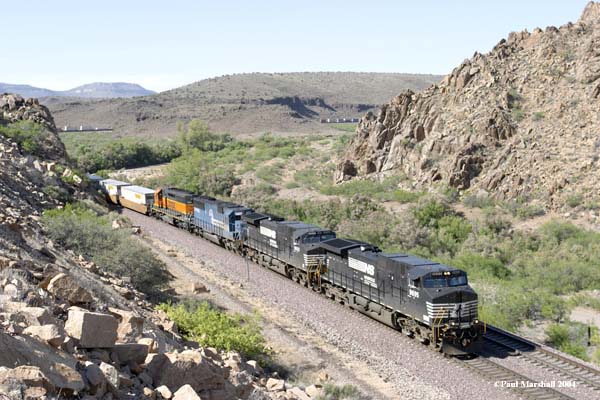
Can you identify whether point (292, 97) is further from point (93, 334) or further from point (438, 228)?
point (93, 334)

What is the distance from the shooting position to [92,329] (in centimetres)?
1042

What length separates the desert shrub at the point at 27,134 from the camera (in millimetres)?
53428

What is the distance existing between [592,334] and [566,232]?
17135 millimetres

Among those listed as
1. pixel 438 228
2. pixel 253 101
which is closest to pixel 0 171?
pixel 438 228

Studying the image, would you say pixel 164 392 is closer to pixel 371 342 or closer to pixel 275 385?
pixel 275 385

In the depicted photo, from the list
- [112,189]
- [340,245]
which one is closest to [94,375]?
[340,245]

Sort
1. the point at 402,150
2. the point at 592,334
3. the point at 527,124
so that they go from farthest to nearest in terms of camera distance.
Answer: the point at 402,150 < the point at 527,124 < the point at 592,334

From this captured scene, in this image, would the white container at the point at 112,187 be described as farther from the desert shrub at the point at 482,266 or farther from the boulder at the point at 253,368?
the boulder at the point at 253,368

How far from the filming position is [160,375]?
425 inches

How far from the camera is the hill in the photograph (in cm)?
14225

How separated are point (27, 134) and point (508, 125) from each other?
1742 inches

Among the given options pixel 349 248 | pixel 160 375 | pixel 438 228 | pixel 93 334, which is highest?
pixel 93 334

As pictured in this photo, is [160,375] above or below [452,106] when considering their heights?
below

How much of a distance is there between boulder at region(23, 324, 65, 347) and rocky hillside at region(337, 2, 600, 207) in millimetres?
40492
